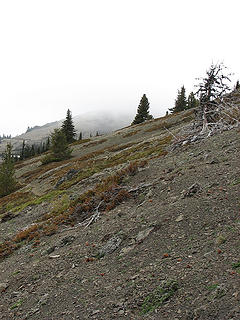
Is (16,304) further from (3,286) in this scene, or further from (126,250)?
(126,250)

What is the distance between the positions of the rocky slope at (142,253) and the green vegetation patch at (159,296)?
0.07 ft

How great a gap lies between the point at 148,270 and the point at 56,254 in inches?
191

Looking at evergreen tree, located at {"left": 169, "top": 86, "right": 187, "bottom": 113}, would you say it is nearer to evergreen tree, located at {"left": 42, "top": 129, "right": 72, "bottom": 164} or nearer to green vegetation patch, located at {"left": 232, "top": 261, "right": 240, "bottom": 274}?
evergreen tree, located at {"left": 42, "top": 129, "right": 72, "bottom": 164}

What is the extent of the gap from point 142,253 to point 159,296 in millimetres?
2152

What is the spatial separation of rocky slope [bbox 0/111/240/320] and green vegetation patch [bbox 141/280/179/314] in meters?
0.02

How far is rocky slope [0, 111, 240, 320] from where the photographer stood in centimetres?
543

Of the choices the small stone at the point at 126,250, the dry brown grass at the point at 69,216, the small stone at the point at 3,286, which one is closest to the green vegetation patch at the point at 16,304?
the small stone at the point at 3,286

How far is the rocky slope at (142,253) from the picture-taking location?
17.8ft

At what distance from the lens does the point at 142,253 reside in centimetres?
770

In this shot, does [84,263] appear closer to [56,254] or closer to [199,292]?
[56,254]

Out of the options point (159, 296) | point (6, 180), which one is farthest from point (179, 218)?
point (6, 180)

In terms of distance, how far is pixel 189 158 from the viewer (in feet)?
51.1

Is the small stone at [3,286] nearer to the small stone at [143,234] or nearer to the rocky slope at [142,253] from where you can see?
the rocky slope at [142,253]

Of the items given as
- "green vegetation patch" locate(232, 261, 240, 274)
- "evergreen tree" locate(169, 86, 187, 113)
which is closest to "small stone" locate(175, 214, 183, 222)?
"green vegetation patch" locate(232, 261, 240, 274)
